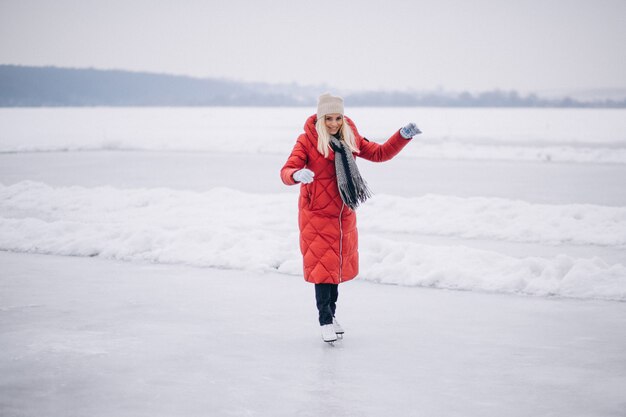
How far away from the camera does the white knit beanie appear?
413 centimetres

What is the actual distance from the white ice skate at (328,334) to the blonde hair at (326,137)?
101 cm

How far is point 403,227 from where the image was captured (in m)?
9.04

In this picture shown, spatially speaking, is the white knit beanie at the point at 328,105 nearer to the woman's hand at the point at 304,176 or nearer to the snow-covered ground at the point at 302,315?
the woman's hand at the point at 304,176

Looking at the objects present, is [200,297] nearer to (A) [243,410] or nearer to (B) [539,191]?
(A) [243,410]

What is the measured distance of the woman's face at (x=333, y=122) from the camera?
13.7 feet

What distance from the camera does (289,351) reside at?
410 centimetres

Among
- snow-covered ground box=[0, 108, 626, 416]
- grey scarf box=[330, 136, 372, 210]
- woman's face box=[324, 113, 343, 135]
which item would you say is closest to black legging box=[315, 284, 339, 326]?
snow-covered ground box=[0, 108, 626, 416]

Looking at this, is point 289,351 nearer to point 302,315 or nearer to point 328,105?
point 302,315

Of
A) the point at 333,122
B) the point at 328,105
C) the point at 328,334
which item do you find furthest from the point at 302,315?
the point at 328,105

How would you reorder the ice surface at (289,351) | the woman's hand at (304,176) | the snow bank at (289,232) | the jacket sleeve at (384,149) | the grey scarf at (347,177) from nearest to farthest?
the ice surface at (289,351) < the woman's hand at (304,176) < the grey scarf at (347,177) < the jacket sleeve at (384,149) < the snow bank at (289,232)

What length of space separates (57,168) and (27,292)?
14.4 meters

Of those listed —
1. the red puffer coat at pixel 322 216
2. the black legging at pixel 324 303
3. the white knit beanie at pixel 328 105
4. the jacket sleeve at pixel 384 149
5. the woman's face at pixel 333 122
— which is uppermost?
the white knit beanie at pixel 328 105

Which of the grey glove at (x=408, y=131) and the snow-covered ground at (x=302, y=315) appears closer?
the snow-covered ground at (x=302, y=315)

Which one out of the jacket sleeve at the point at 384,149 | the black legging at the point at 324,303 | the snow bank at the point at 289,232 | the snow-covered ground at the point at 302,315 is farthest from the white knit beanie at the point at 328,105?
the snow bank at the point at 289,232
